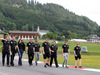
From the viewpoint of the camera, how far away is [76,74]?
1220 centimetres

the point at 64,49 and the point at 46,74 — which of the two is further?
the point at 64,49

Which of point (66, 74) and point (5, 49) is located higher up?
point (5, 49)

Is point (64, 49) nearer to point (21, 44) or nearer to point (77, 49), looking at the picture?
point (77, 49)

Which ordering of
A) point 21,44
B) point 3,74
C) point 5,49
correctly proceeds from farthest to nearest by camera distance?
point 21,44 → point 5,49 → point 3,74

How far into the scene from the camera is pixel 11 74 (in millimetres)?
11836

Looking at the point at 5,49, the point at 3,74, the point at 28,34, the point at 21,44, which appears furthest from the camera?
the point at 28,34

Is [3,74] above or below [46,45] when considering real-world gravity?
below

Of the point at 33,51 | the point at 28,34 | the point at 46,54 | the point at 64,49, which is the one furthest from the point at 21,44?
the point at 28,34

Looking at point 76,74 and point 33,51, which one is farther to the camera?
point 33,51

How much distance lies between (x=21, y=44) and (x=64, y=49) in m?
3.23

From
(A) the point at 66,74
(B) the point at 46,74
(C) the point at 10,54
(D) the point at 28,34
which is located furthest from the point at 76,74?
(D) the point at 28,34

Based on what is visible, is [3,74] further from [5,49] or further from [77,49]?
[77,49]

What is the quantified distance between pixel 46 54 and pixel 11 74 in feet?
15.2

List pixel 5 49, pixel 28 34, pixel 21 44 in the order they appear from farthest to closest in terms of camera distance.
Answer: pixel 28 34 < pixel 21 44 < pixel 5 49
